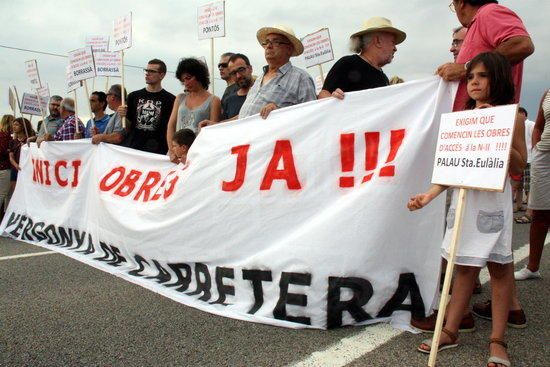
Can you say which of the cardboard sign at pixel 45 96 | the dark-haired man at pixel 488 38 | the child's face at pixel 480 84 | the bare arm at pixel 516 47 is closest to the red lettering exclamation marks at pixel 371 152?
the dark-haired man at pixel 488 38

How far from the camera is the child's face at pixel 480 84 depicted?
232 centimetres

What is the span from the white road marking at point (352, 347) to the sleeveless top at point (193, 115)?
261cm

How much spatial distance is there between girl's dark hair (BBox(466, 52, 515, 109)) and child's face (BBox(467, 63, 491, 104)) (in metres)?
0.01

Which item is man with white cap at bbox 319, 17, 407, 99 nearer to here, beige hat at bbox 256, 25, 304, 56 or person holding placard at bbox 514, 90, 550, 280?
beige hat at bbox 256, 25, 304, 56

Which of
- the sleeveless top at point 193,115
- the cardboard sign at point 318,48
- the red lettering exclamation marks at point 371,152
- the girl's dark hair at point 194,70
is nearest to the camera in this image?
the red lettering exclamation marks at point 371,152

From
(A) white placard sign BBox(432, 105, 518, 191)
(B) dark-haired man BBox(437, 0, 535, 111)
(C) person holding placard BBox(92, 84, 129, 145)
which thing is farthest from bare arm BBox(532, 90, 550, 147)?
(C) person holding placard BBox(92, 84, 129, 145)

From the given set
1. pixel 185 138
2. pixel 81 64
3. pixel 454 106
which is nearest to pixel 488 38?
pixel 454 106

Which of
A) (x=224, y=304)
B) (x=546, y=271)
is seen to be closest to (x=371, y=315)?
(x=224, y=304)

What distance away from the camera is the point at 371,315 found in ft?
9.02

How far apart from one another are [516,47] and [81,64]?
525 centimetres

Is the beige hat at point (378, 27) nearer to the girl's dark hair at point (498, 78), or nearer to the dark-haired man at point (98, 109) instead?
the girl's dark hair at point (498, 78)

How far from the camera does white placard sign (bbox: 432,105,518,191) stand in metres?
2.03

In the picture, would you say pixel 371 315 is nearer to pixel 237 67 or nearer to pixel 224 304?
pixel 224 304

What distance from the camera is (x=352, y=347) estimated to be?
94.9 inches
